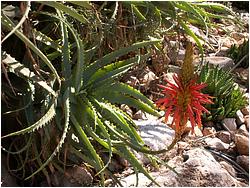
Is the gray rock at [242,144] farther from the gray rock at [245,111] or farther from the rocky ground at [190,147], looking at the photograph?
the gray rock at [245,111]

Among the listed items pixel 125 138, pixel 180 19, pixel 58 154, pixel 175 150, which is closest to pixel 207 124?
pixel 175 150

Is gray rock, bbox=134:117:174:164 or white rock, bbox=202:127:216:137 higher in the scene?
gray rock, bbox=134:117:174:164

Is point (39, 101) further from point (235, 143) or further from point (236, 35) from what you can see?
point (236, 35)

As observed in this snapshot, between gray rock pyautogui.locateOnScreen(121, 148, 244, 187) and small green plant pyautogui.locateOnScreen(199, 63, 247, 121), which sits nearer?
gray rock pyautogui.locateOnScreen(121, 148, 244, 187)

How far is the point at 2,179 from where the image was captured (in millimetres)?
1729

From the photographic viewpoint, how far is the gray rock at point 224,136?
2432 mm

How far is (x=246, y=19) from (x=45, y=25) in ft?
7.73

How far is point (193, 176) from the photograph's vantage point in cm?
196

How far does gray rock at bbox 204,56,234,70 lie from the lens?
3.04 meters

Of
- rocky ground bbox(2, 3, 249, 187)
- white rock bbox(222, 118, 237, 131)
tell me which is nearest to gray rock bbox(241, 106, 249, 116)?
rocky ground bbox(2, 3, 249, 187)

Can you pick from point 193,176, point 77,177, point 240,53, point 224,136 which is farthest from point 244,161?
point 240,53

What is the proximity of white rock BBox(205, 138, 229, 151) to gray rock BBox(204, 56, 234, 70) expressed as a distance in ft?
2.53

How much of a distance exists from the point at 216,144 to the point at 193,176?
16.1 inches

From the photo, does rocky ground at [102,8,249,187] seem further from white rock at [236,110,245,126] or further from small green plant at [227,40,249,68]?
small green plant at [227,40,249,68]
